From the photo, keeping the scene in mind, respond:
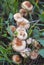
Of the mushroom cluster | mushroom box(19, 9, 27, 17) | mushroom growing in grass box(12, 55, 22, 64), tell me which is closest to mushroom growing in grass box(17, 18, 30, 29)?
the mushroom cluster

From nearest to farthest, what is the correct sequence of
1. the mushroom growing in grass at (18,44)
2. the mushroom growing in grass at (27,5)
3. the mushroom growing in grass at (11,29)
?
the mushroom growing in grass at (18,44), the mushroom growing in grass at (11,29), the mushroom growing in grass at (27,5)

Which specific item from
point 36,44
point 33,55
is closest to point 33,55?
point 33,55

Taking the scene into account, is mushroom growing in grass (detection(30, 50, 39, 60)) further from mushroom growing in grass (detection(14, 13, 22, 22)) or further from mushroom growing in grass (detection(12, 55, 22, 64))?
mushroom growing in grass (detection(14, 13, 22, 22))

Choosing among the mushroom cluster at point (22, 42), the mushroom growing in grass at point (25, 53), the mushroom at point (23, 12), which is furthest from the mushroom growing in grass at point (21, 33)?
the mushroom at point (23, 12)

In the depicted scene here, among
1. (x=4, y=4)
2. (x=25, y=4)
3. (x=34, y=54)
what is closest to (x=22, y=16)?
(x=25, y=4)

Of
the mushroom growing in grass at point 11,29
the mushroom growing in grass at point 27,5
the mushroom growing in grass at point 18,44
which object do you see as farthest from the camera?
the mushroom growing in grass at point 27,5

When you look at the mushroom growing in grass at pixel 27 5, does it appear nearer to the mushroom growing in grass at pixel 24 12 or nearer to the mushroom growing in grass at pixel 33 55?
the mushroom growing in grass at pixel 24 12

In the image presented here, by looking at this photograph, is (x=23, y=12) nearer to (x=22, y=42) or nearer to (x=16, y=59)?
(x=22, y=42)

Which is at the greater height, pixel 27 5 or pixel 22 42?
pixel 27 5

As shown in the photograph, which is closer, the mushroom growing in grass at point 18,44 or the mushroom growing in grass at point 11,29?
the mushroom growing in grass at point 18,44
